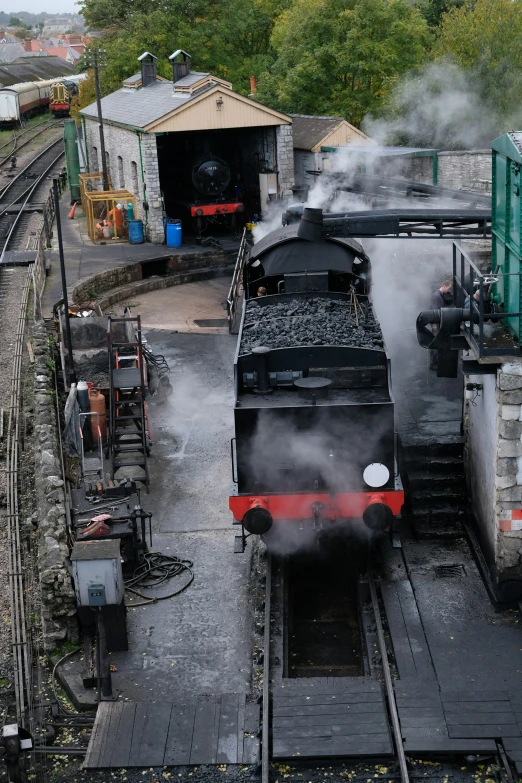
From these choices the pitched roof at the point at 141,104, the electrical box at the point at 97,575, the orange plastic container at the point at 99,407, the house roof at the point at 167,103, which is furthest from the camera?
the pitched roof at the point at 141,104

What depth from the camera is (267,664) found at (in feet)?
28.5

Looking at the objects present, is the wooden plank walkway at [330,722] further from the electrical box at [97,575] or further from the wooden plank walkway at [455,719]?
the electrical box at [97,575]

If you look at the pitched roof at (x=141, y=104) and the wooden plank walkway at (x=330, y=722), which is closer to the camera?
the wooden plank walkway at (x=330, y=722)

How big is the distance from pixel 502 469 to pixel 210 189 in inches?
811

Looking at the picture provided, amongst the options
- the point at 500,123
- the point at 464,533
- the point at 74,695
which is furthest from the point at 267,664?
the point at 500,123

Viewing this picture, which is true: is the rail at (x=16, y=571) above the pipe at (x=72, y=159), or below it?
below

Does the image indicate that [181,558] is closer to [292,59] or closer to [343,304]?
[343,304]

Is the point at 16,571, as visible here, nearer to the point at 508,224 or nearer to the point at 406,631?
the point at 406,631

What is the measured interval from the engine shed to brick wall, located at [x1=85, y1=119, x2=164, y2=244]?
0.09 ft

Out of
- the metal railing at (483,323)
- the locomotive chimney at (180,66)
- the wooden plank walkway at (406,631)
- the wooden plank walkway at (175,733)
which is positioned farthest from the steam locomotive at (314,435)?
the locomotive chimney at (180,66)

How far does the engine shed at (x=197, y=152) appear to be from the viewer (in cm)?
2700

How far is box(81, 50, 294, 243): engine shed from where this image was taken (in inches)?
1063

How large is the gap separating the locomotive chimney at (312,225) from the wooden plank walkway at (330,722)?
6.28 meters

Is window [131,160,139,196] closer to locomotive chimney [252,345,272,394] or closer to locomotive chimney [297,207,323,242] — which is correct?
locomotive chimney [297,207,323,242]
